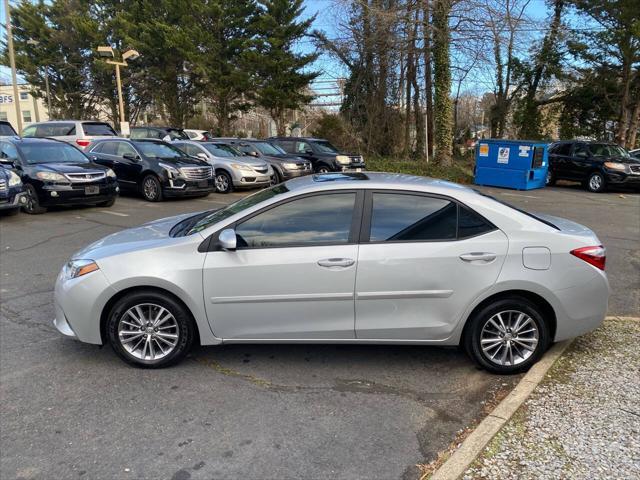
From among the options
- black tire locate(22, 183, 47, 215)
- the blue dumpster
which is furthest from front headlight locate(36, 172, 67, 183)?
the blue dumpster

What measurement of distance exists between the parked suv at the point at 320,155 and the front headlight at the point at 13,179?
9.81 meters

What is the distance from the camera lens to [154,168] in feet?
40.9

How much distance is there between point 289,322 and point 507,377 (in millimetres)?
1762

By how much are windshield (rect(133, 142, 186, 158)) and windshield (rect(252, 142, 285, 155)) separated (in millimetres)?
4190

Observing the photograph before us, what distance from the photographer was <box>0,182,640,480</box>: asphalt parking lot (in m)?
2.83

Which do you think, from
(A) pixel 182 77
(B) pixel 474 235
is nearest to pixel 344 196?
(B) pixel 474 235

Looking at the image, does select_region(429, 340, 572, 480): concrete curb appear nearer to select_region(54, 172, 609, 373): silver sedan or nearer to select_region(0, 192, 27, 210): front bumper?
select_region(54, 172, 609, 373): silver sedan

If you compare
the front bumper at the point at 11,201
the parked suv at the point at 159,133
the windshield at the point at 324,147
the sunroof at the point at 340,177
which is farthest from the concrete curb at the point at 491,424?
the parked suv at the point at 159,133

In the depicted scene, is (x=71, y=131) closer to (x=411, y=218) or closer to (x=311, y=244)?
(x=311, y=244)

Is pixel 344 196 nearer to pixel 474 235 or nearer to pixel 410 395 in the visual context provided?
pixel 474 235

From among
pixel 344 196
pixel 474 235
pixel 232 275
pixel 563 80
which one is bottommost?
pixel 232 275

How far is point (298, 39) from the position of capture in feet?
102

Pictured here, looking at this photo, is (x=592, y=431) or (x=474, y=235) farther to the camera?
(x=474, y=235)

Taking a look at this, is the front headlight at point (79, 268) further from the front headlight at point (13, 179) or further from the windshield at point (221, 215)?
the front headlight at point (13, 179)
